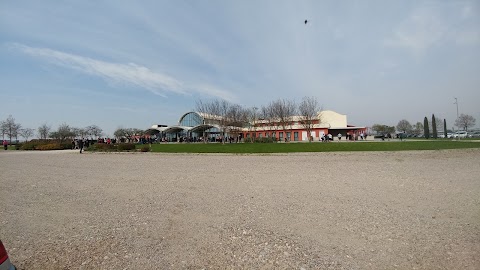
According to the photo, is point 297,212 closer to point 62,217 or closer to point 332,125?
point 62,217

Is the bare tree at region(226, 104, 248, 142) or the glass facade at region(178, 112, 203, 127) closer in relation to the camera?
the bare tree at region(226, 104, 248, 142)

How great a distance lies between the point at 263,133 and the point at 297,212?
216 feet

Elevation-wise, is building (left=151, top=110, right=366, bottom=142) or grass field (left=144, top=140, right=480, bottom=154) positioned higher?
building (left=151, top=110, right=366, bottom=142)

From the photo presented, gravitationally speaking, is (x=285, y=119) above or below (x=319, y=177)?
above

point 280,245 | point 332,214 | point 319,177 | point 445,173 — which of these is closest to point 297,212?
point 332,214

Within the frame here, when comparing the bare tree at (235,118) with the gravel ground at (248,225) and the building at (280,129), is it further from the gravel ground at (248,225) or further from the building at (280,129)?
the gravel ground at (248,225)

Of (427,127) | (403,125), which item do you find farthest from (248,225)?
(403,125)

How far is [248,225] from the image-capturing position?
204 inches

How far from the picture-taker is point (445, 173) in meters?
10.6

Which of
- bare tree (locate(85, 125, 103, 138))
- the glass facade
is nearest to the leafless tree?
the glass facade

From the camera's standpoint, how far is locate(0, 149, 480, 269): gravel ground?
385 cm

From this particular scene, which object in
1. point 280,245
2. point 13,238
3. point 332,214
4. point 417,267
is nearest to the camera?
point 417,267

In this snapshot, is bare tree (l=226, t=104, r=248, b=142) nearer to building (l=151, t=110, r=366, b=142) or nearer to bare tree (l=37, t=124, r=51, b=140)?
building (l=151, t=110, r=366, b=142)

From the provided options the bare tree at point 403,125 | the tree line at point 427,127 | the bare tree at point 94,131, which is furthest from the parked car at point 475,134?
the bare tree at point 94,131
